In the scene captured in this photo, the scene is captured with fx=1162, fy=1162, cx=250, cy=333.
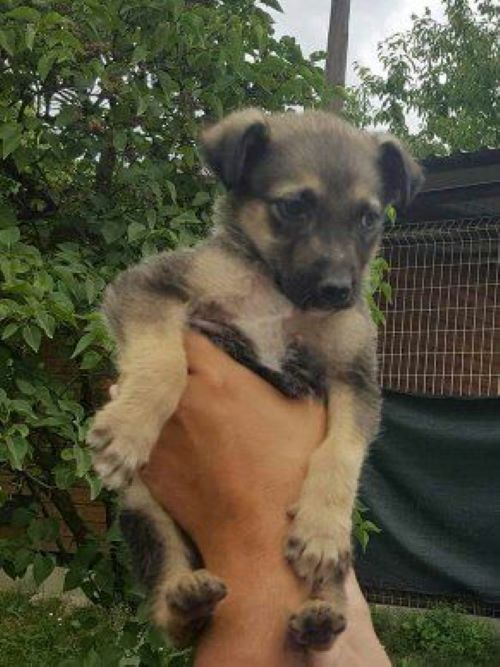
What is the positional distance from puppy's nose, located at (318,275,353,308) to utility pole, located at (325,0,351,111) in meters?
7.01

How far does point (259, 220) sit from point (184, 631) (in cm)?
109

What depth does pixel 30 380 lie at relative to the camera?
3.82 metres

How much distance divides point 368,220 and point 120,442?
0.95 m

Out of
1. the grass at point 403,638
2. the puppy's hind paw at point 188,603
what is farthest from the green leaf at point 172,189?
the grass at point 403,638

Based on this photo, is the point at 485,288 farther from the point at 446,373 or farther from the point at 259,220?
the point at 259,220

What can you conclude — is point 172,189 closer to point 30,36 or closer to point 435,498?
point 30,36

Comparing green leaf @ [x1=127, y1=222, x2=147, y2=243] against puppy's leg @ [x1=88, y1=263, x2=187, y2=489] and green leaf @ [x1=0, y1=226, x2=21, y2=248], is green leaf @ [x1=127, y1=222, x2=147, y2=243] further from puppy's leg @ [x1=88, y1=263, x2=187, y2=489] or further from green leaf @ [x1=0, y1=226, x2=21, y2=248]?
puppy's leg @ [x1=88, y1=263, x2=187, y2=489]

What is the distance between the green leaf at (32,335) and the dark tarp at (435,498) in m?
3.95

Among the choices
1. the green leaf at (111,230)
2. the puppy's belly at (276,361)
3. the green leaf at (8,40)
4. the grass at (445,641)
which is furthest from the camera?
the grass at (445,641)

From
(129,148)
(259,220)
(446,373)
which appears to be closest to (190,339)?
(259,220)

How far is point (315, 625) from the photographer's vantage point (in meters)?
2.51

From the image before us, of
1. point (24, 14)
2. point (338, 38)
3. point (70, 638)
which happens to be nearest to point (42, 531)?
point (24, 14)

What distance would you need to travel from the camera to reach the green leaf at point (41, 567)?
386 centimetres

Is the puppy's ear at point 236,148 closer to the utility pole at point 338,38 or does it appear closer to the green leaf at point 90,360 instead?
the green leaf at point 90,360
